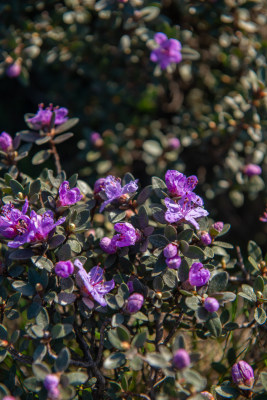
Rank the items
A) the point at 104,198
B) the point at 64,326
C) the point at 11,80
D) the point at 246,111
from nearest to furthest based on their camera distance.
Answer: the point at 64,326, the point at 104,198, the point at 246,111, the point at 11,80

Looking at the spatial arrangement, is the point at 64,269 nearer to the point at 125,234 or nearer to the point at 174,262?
the point at 125,234

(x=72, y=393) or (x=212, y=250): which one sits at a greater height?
(x=212, y=250)

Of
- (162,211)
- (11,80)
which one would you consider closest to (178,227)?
(162,211)

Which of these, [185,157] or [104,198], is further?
[185,157]

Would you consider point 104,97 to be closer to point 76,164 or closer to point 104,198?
point 76,164

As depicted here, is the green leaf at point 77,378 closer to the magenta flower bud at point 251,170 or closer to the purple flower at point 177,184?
the purple flower at point 177,184

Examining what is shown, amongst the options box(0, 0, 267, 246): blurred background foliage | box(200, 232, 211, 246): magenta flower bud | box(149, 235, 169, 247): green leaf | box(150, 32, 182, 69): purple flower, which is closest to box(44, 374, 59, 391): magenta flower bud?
box(149, 235, 169, 247): green leaf

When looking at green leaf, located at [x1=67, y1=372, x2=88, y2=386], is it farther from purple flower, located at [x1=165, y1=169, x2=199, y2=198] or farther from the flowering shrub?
purple flower, located at [x1=165, y1=169, x2=199, y2=198]

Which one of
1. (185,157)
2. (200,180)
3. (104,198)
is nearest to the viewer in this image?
(104,198)
